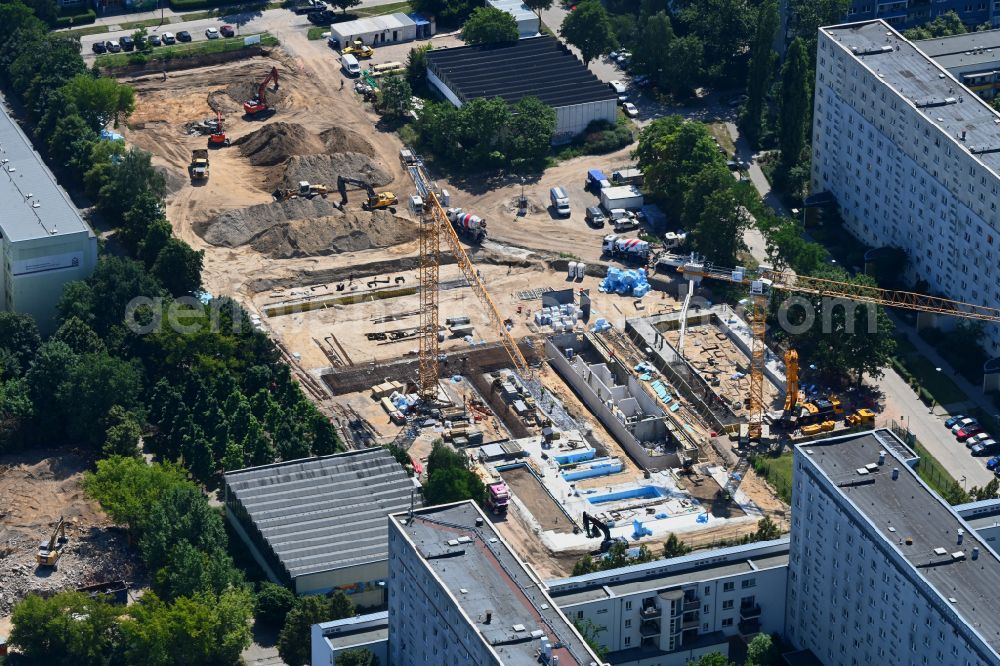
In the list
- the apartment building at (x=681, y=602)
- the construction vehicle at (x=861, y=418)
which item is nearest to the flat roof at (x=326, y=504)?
the apartment building at (x=681, y=602)

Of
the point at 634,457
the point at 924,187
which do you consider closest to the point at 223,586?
the point at 634,457

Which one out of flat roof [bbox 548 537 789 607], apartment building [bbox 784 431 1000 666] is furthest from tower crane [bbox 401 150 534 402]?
apartment building [bbox 784 431 1000 666]

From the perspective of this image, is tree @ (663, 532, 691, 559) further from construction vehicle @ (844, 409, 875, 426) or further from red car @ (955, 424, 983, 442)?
red car @ (955, 424, 983, 442)

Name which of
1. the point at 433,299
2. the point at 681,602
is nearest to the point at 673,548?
the point at 681,602

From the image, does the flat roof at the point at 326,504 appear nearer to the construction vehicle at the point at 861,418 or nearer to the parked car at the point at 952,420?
the construction vehicle at the point at 861,418

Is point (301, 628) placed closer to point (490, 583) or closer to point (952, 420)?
point (490, 583)
